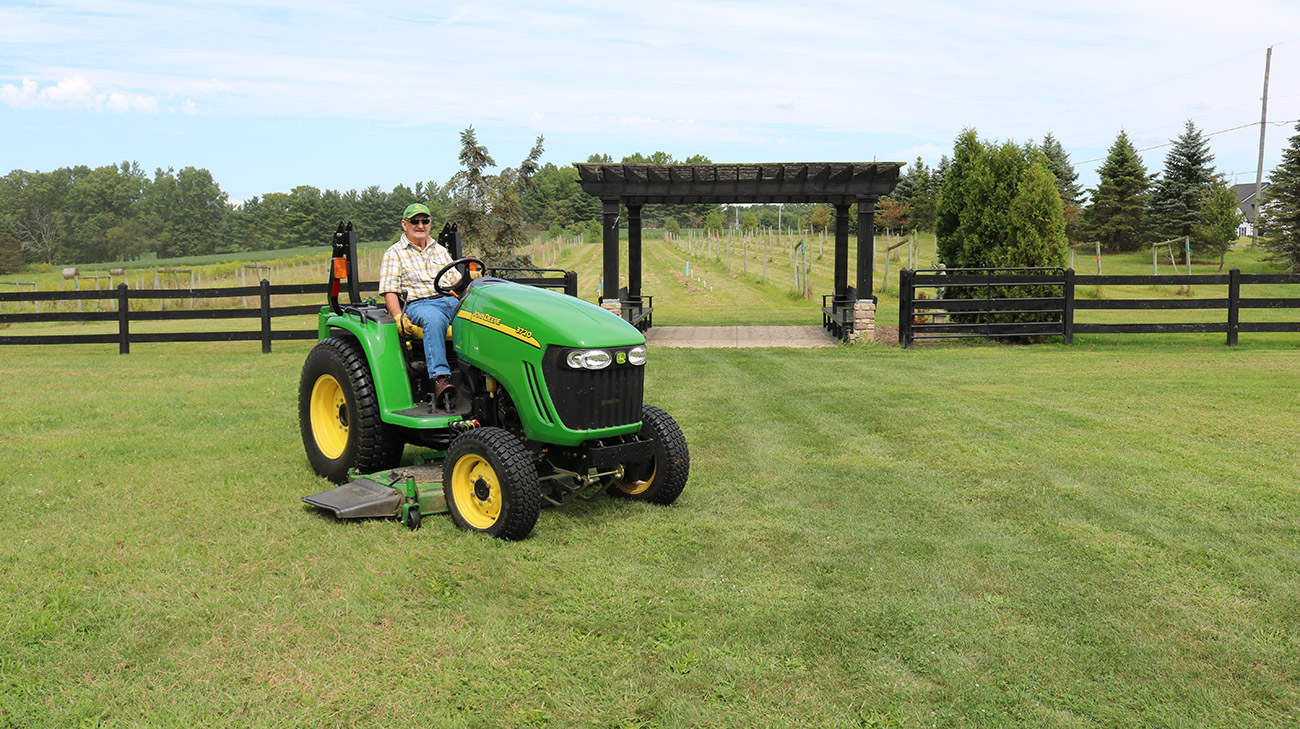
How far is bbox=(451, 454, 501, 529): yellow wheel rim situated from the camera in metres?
4.75

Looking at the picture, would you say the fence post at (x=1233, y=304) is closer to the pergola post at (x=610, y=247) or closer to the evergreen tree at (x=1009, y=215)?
the evergreen tree at (x=1009, y=215)

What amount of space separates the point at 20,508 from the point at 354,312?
2.25m

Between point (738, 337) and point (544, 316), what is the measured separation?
1218 centimetres

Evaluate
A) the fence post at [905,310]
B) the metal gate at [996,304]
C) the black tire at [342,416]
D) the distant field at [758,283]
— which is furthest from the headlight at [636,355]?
the distant field at [758,283]

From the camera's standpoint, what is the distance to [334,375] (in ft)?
19.3

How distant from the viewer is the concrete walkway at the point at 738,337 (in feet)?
51.1

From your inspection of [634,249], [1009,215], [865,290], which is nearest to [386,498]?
[865,290]

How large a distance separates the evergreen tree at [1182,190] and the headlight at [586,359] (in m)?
42.3

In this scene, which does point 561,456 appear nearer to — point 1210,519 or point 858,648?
point 858,648

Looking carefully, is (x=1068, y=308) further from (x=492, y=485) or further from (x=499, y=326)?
(x=492, y=485)

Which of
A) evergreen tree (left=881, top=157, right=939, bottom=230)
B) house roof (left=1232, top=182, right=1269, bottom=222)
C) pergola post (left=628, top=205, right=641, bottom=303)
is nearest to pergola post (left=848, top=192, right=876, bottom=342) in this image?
pergola post (left=628, top=205, right=641, bottom=303)

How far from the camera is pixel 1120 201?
1762 inches

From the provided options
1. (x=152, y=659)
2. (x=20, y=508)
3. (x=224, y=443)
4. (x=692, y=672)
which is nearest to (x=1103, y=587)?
(x=692, y=672)

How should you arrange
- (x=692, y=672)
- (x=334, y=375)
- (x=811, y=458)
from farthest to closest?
1. (x=811, y=458)
2. (x=334, y=375)
3. (x=692, y=672)
